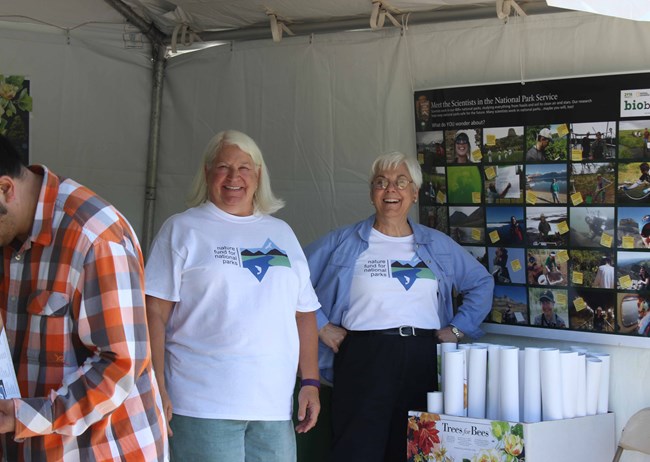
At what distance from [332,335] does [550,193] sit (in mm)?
1034

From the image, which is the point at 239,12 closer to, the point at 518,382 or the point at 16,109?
the point at 16,109

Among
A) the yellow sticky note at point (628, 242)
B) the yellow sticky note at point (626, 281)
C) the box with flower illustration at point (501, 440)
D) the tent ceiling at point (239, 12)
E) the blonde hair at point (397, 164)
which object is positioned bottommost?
the box with flower illustration at point (501, 440)

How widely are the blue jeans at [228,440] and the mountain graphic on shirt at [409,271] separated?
0.78 meters

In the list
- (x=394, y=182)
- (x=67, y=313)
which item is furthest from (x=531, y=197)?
(x=67, y=313)

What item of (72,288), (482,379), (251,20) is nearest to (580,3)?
(482,379)

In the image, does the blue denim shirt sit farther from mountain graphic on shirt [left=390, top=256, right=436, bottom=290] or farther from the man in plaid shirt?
the man in plaid shirt

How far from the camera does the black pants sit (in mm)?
3160

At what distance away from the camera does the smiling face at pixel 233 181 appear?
2807 millimetres

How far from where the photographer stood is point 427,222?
3730mm

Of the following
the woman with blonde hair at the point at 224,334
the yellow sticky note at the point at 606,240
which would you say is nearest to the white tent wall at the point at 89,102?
the woman with blonde hair at the point at 224,334

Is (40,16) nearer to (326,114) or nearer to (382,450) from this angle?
(326,114)

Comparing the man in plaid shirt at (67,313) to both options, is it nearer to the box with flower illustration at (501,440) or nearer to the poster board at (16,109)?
the box with flower illustration at (501,440)

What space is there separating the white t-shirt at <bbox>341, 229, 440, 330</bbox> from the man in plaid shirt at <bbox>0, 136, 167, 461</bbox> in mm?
1567

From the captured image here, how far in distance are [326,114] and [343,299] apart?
3.55ft
